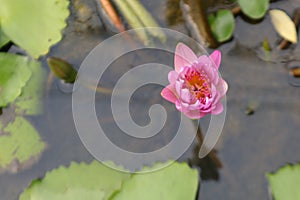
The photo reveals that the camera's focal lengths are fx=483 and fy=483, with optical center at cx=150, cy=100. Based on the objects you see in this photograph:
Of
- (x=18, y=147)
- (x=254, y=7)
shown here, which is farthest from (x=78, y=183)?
(x=254, y=7)

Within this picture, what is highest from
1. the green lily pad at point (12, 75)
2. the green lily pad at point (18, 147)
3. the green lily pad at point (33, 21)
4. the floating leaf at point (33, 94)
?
the green lily pad at point (33, 21)

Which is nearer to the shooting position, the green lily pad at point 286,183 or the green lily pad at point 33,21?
the green lily pad at point 286,183

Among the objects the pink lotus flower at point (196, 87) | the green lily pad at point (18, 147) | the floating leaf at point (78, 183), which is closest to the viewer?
the pink lotus flower at point (196, 87)

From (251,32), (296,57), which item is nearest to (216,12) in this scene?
(251,32)

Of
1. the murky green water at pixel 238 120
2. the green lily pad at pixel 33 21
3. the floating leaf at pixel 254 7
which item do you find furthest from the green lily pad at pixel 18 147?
the floating leaf at pixel 254 7

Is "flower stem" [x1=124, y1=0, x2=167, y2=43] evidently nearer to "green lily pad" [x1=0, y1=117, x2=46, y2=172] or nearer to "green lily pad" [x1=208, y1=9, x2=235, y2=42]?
"green lily pad" [x1=208, y1=9, x2=235, y2=42]

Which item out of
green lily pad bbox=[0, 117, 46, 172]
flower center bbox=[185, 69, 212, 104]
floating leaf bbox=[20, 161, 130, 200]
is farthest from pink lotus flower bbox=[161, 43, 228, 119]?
green lily pad bbox=[0, 117, 46, 172]

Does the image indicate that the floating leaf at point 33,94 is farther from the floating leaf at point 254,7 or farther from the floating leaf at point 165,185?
the floating leaf at point 254,7
